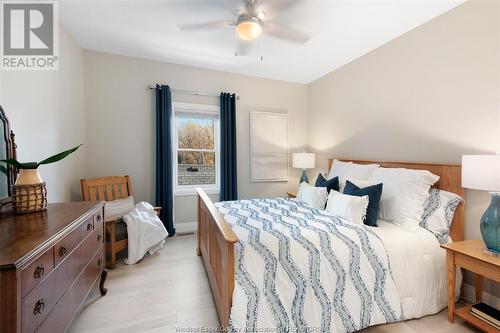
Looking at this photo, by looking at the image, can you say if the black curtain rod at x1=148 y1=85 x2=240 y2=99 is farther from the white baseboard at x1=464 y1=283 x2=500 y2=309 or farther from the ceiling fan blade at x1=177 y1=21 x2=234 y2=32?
the white baseboard at x1=464 y1=283 x2=500 y2=309

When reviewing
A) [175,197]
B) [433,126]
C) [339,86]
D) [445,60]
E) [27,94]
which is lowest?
[175,197]

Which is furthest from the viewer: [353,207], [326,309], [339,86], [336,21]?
[339,86]

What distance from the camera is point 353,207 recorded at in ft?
6.70

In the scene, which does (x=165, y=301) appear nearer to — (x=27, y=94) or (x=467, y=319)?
(x=27, y=94)

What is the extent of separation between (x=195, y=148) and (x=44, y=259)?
294 centimetres

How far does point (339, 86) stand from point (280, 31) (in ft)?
5.93

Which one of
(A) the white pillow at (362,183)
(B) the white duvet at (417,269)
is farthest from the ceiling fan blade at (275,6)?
(B) the white duvet at (417,269)

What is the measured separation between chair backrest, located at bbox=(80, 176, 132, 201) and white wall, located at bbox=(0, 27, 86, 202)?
172mm

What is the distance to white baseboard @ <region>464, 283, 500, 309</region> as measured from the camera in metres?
1.89

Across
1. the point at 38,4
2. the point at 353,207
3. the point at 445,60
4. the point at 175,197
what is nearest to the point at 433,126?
the point at 445,60

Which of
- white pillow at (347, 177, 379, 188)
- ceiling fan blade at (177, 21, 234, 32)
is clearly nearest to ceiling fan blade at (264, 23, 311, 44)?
ceiling fan blade at (177, 21, 234, 32)

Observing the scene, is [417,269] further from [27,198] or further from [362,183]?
[27,198]

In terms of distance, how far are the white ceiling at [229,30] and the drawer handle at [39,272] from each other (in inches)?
88.4

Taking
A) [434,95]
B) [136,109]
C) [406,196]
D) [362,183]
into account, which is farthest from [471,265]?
[136,109]
